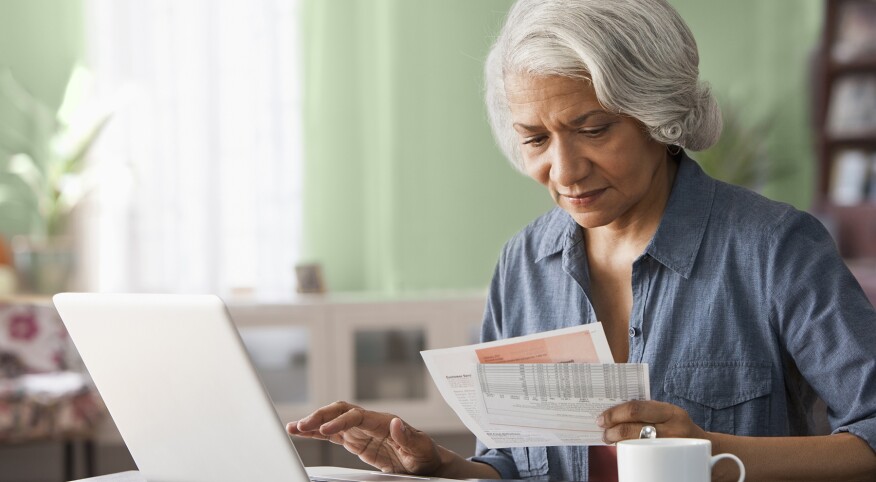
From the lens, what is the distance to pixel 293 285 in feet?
15.7

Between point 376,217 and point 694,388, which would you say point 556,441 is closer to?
point 694,388

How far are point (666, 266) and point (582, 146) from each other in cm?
20

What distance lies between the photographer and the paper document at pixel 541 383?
3.54 ft

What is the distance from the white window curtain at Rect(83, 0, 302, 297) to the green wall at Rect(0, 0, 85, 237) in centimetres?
11

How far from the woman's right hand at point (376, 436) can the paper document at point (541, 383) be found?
0.15 meters

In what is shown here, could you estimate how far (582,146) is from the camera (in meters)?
1.43

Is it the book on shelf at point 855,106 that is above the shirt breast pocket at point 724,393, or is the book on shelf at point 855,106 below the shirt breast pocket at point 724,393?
above

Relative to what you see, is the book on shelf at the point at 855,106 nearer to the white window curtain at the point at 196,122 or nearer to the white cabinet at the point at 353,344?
the white cabinet at the point at 353,344

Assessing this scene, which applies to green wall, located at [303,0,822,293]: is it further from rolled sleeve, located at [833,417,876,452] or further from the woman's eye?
rolled sleeve, located at [833,417,876,452]

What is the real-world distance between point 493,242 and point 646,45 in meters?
3.43

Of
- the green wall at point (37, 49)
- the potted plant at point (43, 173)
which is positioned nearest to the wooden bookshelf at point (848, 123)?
the potted plant at point (43, 173)

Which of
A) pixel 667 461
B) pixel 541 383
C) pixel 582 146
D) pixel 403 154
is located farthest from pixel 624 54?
pixel 403 154

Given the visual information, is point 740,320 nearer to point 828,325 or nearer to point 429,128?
point 828,325

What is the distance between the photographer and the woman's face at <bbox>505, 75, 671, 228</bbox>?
4.61 feet
